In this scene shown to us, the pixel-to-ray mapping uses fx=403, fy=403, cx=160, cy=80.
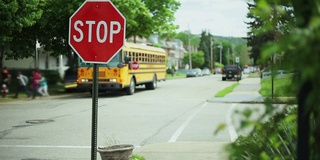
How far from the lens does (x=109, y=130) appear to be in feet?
34.6

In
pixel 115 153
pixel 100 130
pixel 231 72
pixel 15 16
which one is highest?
pixel 15 16

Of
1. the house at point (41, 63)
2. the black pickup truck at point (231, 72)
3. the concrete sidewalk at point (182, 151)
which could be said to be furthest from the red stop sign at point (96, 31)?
the black pickup truck at point (231, 72)

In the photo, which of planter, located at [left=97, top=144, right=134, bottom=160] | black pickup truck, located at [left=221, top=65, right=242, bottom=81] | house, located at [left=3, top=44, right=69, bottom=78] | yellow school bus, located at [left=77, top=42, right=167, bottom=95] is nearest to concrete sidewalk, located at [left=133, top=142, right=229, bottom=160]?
planter, located at [left=97, top=144, right=134, bottom=160]

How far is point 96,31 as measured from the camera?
469cm

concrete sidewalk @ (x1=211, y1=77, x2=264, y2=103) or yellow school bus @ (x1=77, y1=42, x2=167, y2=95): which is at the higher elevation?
yellow school bus @ (x1=77, y1=42, x2=167, y2=95)

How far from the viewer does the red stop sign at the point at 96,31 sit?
183 inches

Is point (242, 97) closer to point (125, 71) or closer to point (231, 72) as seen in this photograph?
point (125, 71)

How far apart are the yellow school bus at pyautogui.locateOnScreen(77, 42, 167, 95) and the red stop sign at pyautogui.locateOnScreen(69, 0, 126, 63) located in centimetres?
1518

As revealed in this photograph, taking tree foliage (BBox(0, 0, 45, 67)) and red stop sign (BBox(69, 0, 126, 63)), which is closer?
red stop sign (BBox(69, 0, 126, 63))

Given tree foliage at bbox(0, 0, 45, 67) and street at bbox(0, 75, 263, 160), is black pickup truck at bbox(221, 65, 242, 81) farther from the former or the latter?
street at bbox(0, 75, 263, 160)

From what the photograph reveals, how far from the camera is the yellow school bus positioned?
2205 centimetres

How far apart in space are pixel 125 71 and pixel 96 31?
59.2 ft

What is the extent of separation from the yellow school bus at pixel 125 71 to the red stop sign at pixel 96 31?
49.8 feet

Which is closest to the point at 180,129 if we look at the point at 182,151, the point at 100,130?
the point at 100,130
